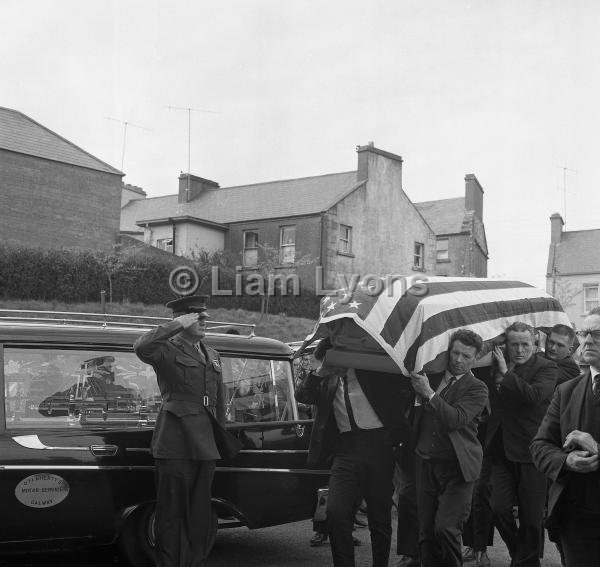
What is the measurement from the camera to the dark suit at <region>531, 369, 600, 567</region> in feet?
12.7

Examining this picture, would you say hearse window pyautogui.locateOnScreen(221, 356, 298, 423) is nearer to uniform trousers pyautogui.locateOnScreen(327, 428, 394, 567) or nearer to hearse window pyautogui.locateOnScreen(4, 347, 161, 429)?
hearse window pyautogui.locateOnScreen(4, 347, 161, 429)

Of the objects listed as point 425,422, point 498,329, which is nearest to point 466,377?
point 425,422

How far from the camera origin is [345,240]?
1432 inches

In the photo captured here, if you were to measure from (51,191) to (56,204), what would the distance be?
51 centimetres

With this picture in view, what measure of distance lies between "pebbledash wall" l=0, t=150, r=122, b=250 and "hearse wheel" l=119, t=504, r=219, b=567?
24.8m

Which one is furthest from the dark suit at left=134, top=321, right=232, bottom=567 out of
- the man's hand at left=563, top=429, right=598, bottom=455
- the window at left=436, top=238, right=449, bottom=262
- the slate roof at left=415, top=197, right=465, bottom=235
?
the slate roof at left=415, top=197, right=465, bottom=235

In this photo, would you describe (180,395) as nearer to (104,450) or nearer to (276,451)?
(104,450)

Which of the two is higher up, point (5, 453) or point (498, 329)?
point (498, 329)

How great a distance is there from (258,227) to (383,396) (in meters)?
31.2

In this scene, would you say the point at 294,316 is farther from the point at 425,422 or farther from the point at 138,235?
the point at 425,422

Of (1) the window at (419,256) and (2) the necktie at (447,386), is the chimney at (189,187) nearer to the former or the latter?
(1) the window at (419,256)

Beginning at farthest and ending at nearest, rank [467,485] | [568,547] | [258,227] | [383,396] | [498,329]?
[258,227]
[498,329]
[383,396]
[467,485]
[568,547]

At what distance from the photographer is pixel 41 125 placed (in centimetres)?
3294

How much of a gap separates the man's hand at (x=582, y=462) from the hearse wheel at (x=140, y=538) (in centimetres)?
301
